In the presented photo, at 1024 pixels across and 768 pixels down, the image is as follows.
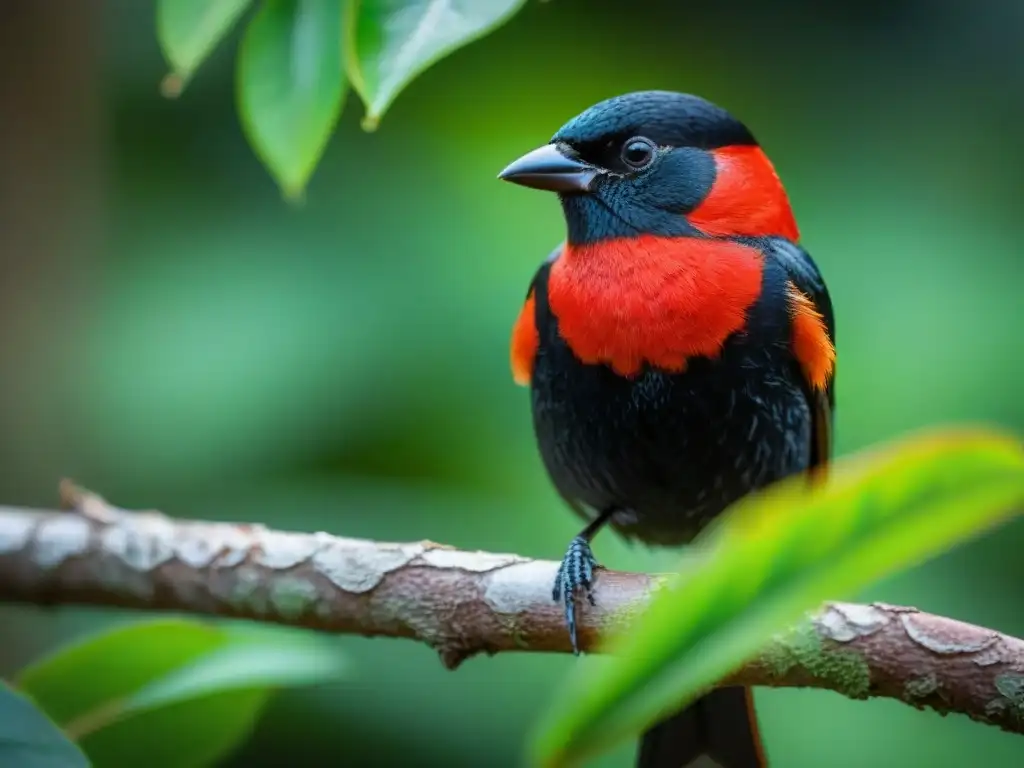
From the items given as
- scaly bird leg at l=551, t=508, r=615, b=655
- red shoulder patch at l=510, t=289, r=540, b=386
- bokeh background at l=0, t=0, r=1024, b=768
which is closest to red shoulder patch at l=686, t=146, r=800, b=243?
red shoulder patch at l=510, t=289, r=540, b=386

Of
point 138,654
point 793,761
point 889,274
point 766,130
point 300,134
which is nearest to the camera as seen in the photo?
point 300,134

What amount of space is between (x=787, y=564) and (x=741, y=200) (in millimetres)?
1301

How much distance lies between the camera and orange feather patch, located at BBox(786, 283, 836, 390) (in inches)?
73.9

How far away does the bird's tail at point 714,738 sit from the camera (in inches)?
75.0

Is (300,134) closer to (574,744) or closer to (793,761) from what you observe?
(574,744)

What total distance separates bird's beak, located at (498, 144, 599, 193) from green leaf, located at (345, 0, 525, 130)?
0.72 metres

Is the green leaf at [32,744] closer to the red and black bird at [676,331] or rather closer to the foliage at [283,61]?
the foliage at [283,61]

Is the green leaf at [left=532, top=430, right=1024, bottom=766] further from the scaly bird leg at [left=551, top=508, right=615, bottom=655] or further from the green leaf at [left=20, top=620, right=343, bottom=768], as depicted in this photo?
the green leaf at [left=20, top=620, right=343, bottom=768]

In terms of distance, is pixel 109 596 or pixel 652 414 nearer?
pixel 652 414

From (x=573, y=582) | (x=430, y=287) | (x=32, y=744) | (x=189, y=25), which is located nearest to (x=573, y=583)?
(x=573, y=582)

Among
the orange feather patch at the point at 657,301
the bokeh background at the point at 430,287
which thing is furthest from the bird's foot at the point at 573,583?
the bokeh background at the point at 430,287

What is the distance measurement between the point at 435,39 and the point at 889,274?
7.76 ft

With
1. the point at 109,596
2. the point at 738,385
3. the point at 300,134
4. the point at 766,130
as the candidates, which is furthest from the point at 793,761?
the point at 300,134

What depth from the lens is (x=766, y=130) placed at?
3543 mm
